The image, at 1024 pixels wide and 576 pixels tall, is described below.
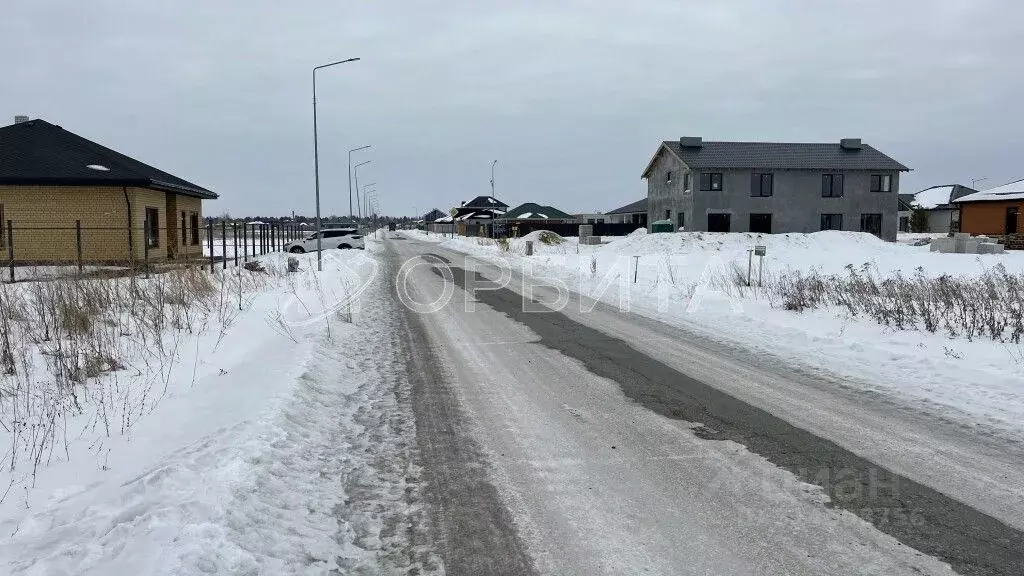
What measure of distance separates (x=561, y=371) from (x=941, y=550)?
5.32m

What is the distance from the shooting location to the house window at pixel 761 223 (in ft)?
154

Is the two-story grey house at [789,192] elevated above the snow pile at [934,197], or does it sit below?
below

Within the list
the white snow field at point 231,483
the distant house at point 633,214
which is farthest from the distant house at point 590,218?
the white snow field at point 231,483

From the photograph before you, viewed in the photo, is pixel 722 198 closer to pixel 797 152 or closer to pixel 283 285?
pixel 797 152

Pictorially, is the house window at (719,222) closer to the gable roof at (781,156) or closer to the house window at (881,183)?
the gable roof at (781,156)

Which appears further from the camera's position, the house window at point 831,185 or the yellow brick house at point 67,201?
the house window at point 831,185

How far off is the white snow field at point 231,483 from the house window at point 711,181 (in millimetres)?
41735

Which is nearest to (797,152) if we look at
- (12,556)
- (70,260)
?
(70,260)

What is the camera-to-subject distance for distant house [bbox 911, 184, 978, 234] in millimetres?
76625

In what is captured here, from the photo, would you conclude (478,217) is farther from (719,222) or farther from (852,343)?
(852,343)

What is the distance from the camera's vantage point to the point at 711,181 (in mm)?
46125

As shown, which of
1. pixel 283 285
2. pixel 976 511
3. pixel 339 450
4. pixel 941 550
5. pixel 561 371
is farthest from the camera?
pixel 283 285

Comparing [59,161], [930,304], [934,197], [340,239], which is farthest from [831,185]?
[934,197]

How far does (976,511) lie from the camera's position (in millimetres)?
4371
